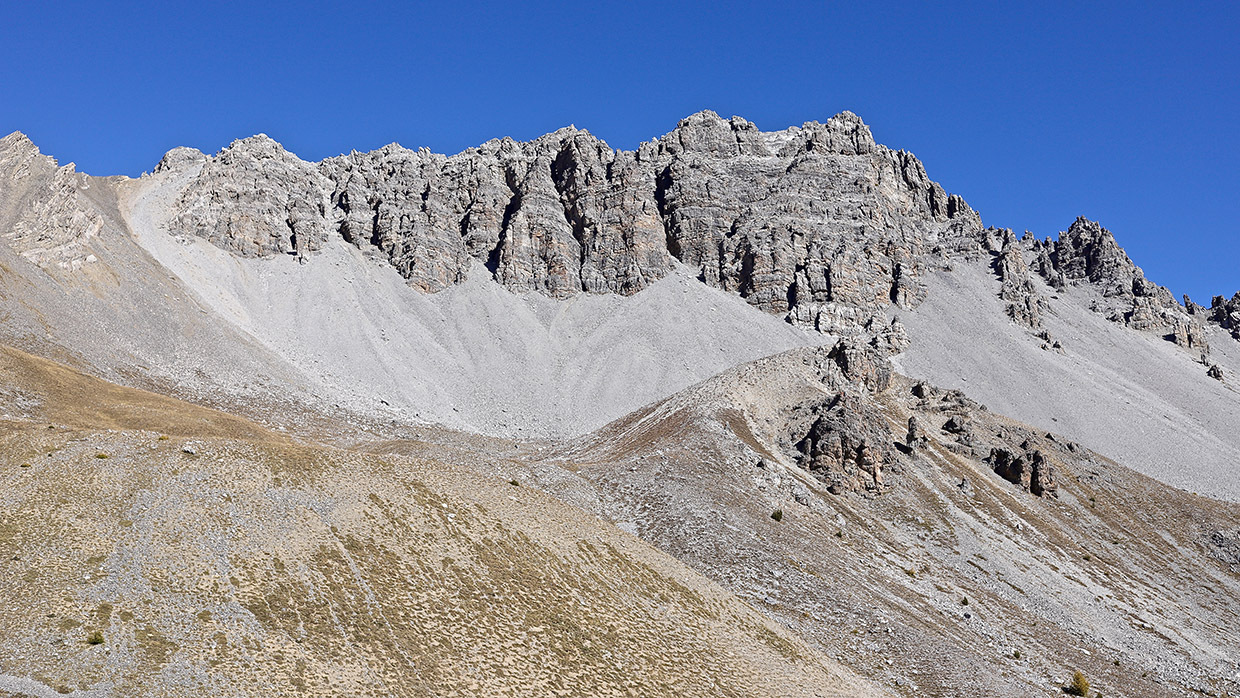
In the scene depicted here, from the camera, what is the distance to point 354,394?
9488 centimetres

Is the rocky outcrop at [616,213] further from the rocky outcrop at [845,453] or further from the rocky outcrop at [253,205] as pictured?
the rocky outcrop at [845,453]

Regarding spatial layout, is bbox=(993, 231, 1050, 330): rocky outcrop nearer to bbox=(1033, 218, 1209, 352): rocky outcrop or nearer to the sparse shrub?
bbox=(1033, 218, 1209, 352): rocky outcrop

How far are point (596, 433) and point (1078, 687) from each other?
4806 centimetres

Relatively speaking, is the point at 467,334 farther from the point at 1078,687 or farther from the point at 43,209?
the point at 1078,687

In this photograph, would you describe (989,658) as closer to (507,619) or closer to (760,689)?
(760,689)

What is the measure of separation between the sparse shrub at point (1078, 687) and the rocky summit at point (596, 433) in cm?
126

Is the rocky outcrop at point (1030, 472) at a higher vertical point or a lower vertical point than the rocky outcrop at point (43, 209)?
higher

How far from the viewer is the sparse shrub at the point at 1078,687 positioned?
34875 millimetres

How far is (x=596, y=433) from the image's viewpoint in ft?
246

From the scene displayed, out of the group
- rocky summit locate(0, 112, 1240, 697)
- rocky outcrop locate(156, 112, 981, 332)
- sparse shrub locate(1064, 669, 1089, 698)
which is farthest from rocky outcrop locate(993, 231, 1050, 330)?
sparse shrub locate(1064, 669, 1089, 698)

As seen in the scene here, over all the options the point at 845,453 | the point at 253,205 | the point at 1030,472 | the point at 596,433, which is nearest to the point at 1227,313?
the point at 1030,472

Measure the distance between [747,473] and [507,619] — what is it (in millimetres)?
32118

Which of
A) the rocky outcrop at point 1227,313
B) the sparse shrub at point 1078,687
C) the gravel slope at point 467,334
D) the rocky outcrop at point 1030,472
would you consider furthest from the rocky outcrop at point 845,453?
the rocky outcrop at point 1227,313

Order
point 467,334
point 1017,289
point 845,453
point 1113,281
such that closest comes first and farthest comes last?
point 845,453 < point 467,334 < point 1017,289 < point 1113,281
